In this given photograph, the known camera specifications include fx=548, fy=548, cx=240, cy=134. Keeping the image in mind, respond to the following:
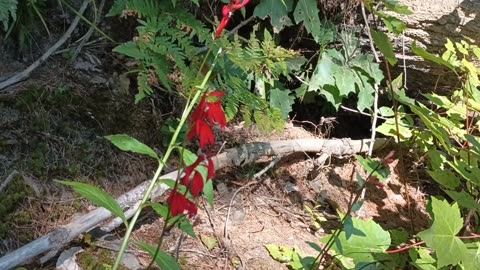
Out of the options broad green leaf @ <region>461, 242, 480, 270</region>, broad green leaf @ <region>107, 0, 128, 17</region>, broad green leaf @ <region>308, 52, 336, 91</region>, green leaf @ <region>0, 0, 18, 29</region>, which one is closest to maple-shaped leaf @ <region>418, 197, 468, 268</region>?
broad green leaf @ <region>461, 242, 480, 270</region>

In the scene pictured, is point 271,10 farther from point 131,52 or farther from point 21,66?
point 21,66

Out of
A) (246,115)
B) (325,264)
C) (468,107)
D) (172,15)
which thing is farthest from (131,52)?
(468,107)

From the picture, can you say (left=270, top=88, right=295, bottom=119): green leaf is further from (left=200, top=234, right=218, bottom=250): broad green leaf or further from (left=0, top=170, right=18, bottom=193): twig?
(left=0, top=170, right=18, bottom=193): twig

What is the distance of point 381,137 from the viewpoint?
3.36 metres

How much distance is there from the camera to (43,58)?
2.61m

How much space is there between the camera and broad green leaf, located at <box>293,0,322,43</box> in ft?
9.22

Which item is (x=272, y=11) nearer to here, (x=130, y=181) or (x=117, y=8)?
(x=117, y=8)

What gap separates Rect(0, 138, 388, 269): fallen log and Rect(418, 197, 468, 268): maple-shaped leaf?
0.90 metres

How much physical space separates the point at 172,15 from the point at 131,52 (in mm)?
319

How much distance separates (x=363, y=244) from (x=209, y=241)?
64cm

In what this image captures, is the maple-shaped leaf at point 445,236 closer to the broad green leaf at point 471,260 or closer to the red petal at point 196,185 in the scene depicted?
the broad green leaf at point 471,260

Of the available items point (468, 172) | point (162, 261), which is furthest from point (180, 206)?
point (468, 172)

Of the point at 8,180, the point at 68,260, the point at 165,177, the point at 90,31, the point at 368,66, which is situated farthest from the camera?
the point at 368,66

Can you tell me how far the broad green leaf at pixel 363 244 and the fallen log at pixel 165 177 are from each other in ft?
2.26
